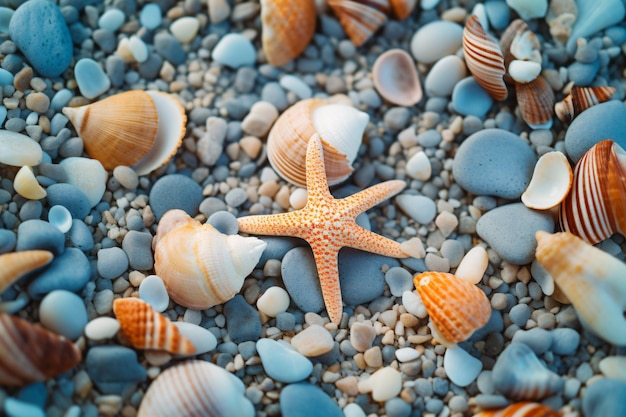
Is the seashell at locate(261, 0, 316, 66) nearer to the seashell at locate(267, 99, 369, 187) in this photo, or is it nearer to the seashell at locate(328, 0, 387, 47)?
the seashell at locate(328, 0, 387, 47)

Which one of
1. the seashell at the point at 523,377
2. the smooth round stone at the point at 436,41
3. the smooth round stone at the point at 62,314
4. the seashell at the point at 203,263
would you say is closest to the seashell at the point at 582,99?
the smooth round stone at the point at 436,41

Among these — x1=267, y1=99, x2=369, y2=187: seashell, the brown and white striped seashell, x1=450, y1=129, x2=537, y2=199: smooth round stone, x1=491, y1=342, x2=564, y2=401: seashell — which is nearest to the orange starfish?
x1=267, y1=99, x2=369, y2=187: seashell

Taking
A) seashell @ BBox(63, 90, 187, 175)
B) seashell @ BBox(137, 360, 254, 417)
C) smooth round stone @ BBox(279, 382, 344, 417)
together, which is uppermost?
seashell @ BBox(63, 90, 187, 175)

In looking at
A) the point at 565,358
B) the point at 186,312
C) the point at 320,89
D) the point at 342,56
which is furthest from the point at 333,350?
the point at 342,56

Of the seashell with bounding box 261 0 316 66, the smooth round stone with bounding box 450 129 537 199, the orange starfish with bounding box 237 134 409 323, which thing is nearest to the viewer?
the orange starfish with bounding box 237 134 409 323

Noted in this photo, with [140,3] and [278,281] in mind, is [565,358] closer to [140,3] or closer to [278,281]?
[278,281]

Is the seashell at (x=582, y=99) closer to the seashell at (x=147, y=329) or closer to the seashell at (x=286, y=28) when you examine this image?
the seashell at (x=286, y=28)
